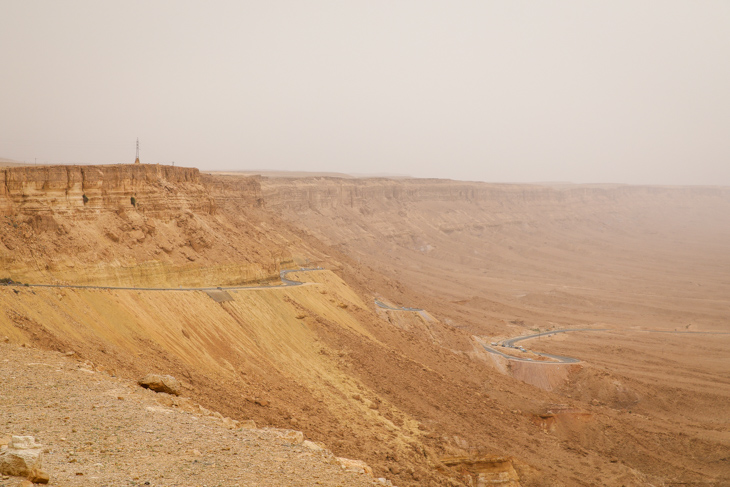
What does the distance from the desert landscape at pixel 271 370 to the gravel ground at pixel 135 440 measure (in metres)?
0.07

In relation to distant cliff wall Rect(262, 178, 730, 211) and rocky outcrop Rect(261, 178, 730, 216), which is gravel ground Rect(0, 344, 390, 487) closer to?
distant cliff wall Rect(262, 178, 730, 211)

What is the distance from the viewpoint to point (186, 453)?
13250 mm

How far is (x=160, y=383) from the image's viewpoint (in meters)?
19.3

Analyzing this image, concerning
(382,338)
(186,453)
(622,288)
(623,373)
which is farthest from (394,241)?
(186,453)

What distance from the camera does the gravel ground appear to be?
11.7m

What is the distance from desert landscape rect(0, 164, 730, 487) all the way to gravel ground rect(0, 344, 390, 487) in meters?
0.07

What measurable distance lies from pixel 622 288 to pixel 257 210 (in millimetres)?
58436

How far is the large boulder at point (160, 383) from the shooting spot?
62.8 feet

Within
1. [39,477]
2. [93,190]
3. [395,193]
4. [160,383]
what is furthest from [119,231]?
[395,193]

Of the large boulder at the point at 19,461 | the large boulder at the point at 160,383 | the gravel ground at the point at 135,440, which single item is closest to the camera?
the large boulder at the point at 19,461

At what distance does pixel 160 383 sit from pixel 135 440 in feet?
19.5

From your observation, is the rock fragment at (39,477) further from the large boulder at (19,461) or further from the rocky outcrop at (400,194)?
the rocky outcrop at (400,194)

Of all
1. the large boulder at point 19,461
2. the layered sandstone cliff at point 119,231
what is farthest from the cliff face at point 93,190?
the large boulder at point 19,461

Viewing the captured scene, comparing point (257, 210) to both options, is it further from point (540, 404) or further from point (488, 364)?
point (540, 404)
